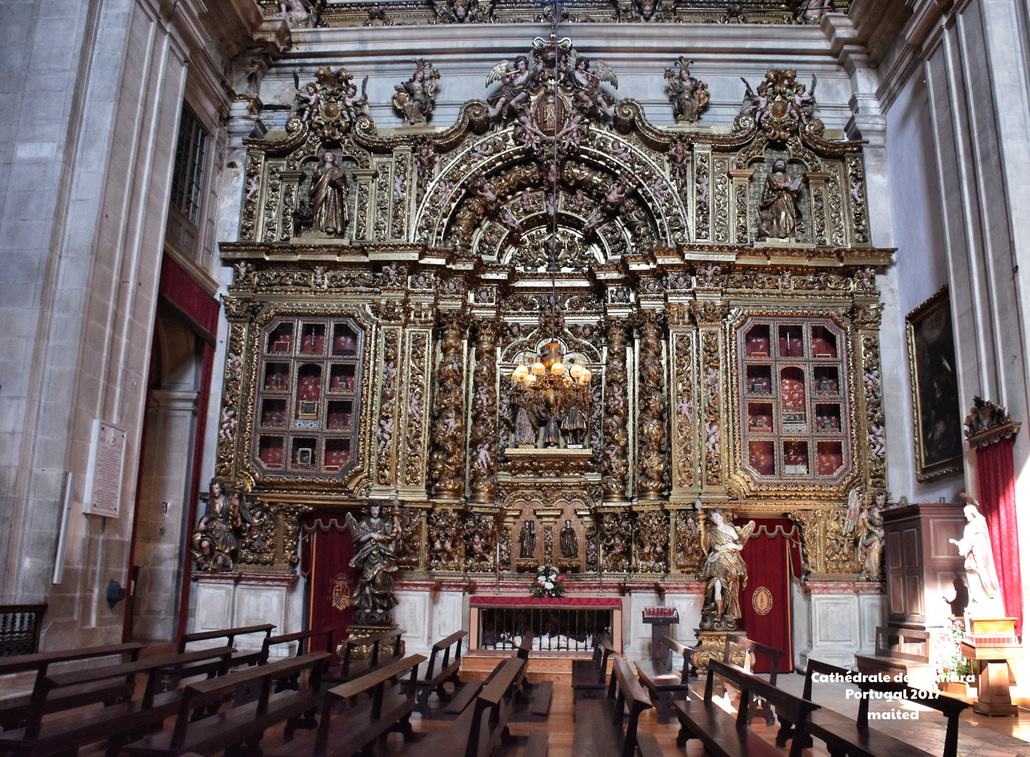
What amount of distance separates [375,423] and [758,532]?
23.9 feet

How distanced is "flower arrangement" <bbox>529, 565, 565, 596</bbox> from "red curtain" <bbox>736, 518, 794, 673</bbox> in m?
3.27

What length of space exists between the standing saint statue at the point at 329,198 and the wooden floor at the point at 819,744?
396 inches

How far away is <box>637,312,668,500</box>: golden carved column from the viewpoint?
15.9 m

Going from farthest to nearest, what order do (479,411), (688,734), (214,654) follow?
(479,411) < (214,654) < (688,734)

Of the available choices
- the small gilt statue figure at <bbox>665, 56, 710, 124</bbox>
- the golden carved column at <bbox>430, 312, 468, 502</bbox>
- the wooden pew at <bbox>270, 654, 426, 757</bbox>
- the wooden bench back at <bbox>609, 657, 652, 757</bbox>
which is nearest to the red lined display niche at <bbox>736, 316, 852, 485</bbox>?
the small gilt statue figure at <bbox>665, 56, 710, 124</bbox>

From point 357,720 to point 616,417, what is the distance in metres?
10.2

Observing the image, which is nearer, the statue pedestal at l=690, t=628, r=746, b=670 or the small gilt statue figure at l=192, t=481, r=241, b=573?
the statue pedestal at l=690, t=628, r=746, b=670

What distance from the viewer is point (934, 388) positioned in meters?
A: 14.6

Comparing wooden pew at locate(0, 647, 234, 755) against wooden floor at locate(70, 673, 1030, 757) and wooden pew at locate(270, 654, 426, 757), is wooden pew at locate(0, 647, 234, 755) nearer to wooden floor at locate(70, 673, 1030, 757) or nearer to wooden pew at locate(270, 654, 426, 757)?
wooden floor at locate(70, 673, 1030, 757)

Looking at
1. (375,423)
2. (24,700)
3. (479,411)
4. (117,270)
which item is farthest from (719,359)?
(24,700)

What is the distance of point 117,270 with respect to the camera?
12.5 metres

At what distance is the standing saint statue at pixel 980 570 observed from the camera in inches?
448

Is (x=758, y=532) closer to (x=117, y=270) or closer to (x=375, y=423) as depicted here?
(x=375, y=423)

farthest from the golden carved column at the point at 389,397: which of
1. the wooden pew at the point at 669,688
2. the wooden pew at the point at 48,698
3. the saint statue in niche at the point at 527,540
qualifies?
the wooden pew at the point at 48,698
